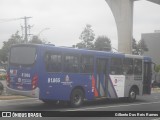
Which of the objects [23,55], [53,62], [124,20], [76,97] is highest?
[124,20]

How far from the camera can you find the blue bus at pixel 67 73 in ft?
59.3

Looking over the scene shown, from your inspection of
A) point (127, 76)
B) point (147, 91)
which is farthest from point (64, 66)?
point (147, 91)

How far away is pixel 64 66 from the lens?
754 inches

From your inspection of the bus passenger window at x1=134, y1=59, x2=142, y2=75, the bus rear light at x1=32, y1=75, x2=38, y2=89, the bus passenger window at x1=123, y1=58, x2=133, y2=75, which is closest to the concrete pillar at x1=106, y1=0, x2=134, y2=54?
the bus passenger window at x1=134, y1=59, x2=142, y2=75

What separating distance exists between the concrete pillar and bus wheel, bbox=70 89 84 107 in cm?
2114

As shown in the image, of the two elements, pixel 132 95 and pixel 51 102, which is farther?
pixel 132 95

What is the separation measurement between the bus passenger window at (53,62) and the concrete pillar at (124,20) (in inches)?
883

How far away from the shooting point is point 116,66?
2241 centimetres

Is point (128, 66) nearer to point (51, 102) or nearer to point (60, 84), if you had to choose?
point (51, 102)

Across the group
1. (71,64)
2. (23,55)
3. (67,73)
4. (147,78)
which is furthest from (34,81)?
(147,78)

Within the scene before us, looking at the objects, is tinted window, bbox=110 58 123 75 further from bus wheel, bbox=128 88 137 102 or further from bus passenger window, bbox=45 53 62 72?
Result: bus passenger window, bbox=45 53 62 72

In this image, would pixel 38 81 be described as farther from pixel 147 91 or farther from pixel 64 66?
pixel 147 91

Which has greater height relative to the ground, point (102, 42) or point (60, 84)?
point (102, 42)

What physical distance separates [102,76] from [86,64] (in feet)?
4.63
